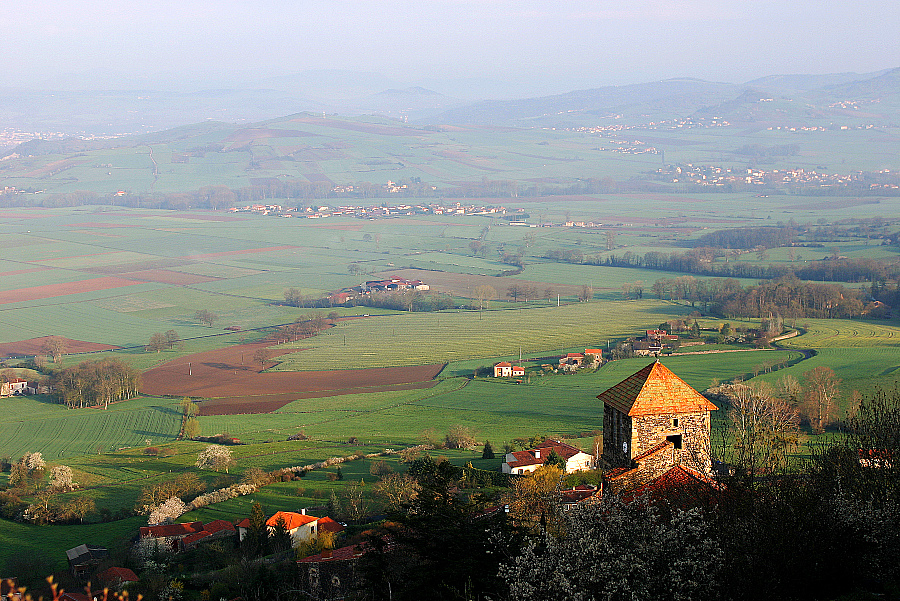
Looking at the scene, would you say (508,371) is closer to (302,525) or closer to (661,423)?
(302,525)

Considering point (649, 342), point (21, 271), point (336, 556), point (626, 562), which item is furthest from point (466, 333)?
point (21, 271)

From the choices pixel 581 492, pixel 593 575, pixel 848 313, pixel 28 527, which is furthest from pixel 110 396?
pixel 848 313

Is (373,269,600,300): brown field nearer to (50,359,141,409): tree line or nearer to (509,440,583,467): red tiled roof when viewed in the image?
(50,359,141,409): tree line

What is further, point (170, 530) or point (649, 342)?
point (649, 342)

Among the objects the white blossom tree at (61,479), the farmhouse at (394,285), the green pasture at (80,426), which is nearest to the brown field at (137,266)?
the farmhouse at (394,285)

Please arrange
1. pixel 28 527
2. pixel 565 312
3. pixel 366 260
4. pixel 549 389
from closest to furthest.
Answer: pixel 28 527, pixel 549 389, pixel 565 312, pixel 366 260

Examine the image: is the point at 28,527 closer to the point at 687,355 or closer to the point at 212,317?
the point at 687,355
